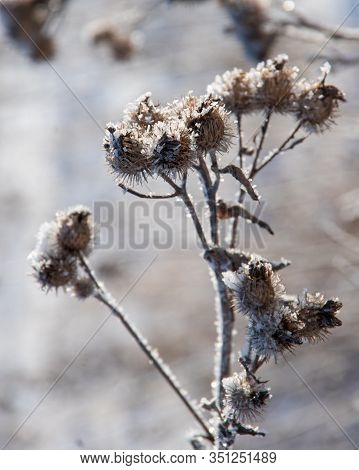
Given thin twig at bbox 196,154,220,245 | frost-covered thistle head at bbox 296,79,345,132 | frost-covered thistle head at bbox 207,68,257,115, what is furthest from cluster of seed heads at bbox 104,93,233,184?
frost-covered thistle head at bbox 296,79,345,132

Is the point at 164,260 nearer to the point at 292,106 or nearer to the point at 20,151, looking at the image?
the point at 20,151

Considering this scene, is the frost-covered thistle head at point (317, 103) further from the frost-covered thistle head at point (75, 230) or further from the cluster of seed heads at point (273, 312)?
the frost-covered thistle head at point (75, 230)

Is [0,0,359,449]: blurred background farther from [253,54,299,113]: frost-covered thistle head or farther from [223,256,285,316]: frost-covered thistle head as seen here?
[223,256,285,316]: frost-covered thistle head

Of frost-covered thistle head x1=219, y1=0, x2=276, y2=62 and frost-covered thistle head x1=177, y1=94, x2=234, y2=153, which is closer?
frost-covered thistle head x1=177, y1=94, x2=234, y2=153

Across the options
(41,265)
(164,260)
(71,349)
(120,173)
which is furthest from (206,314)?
(120,173)

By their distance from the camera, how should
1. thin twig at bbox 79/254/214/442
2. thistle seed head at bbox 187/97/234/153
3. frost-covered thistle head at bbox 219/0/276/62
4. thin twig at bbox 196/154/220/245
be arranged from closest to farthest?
thistle seed head at bbox 187/97/234/153 → thin twig at bbox 196/154/220/245 → thin twig at bbox 79/254/214/442 → frost-covered thistle head at bbox 219/0/276/62

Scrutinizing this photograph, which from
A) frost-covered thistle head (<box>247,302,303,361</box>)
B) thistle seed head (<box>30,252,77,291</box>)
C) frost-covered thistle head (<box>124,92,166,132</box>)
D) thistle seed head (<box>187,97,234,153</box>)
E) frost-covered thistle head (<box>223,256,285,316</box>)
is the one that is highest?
frost-covered thistle head (<box>124,92,166,132</box>)

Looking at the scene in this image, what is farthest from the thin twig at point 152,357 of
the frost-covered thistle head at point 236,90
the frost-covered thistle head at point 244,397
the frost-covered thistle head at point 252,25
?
the frost-covered thistle head at point 252,25
